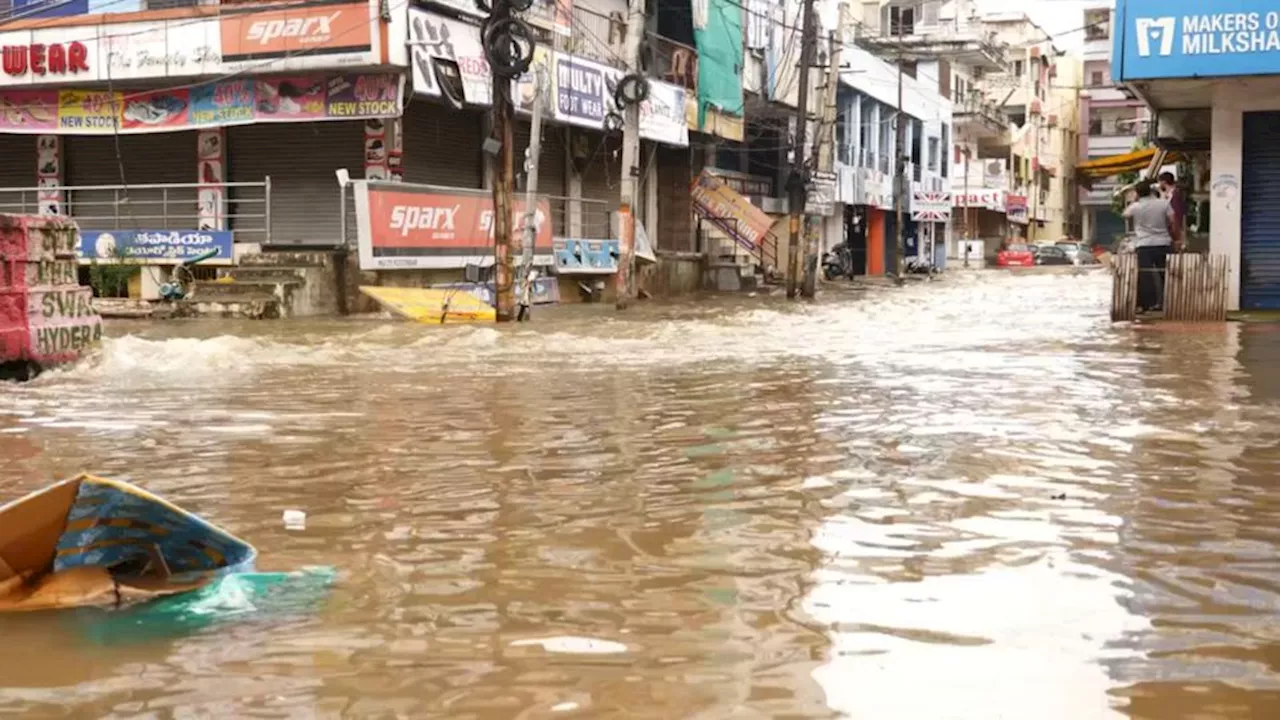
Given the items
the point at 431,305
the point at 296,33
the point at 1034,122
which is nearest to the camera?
the point at 431,305

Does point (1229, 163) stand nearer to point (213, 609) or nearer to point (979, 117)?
point (213, 609)

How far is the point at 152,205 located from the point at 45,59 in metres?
2.87

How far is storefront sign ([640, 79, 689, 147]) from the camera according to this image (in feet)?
92.3

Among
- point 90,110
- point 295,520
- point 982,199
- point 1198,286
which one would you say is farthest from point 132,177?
point 982,199

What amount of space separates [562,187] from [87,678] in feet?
84.0

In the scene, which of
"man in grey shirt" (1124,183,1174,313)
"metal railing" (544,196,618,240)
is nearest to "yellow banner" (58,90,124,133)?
"metal railing" (544,196,618,240)

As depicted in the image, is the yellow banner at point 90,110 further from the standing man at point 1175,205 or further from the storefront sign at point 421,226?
the standing man at point 1175,205

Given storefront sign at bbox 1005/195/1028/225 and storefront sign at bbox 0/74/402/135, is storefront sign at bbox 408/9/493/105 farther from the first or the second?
storefront sign at bbox 1005/195/1028/225

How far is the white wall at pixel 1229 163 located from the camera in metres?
16.8

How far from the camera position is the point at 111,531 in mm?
4086

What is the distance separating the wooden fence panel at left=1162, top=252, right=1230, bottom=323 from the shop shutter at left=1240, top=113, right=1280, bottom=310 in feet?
4.72

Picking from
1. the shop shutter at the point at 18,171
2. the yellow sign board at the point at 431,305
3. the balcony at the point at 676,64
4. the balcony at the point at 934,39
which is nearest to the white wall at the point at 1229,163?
the yellow sign board at the point at 431,305

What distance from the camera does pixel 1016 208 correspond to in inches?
2763

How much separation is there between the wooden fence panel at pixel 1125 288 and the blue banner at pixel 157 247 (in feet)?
42.8
